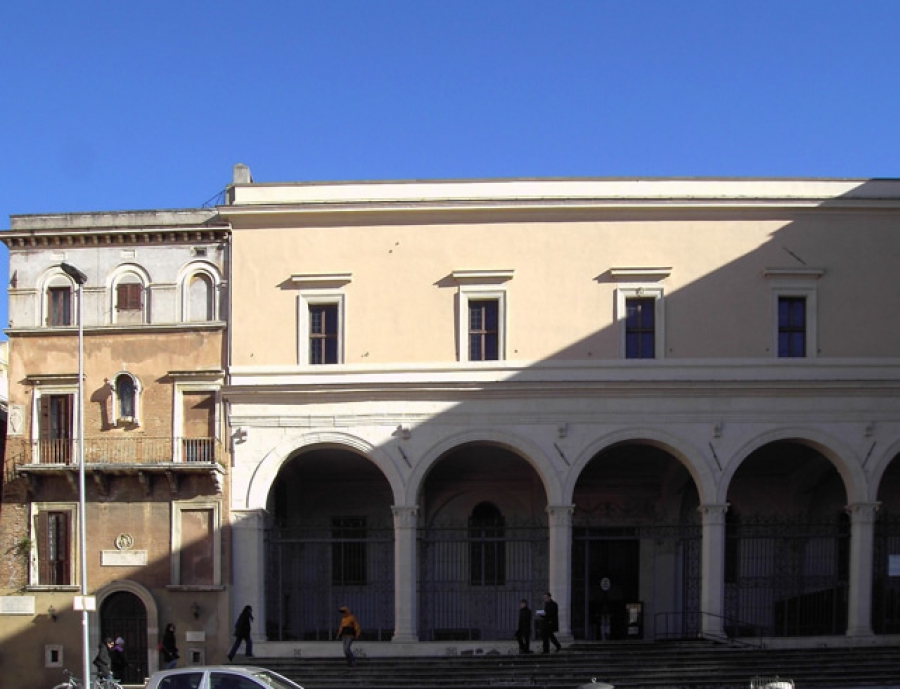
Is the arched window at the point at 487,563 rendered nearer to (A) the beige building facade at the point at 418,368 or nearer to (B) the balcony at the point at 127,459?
(A) the beige building facade at the point at 418,368

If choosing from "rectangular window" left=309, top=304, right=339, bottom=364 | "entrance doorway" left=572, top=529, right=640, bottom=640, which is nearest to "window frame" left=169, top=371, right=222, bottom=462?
"rectangular window" left=309, top=304, right=339, bottom=364

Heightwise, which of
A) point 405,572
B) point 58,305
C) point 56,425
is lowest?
point 405,572

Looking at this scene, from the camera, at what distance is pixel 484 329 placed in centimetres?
3044

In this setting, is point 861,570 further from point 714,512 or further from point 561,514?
point 561,514

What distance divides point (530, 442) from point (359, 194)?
774 cm

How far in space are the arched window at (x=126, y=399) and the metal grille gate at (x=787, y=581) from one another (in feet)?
51.8

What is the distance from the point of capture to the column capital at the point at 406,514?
2967cm

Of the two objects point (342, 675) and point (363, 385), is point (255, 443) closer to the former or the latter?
point (363, 385)

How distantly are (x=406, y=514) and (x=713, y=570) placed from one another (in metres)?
7.63

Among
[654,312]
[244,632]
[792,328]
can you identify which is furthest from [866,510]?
[244,632]

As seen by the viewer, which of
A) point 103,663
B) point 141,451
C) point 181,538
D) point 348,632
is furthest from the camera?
point 141,451

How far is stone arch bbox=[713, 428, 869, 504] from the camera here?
96.8 ft

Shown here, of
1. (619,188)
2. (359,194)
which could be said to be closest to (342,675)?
(359,194)

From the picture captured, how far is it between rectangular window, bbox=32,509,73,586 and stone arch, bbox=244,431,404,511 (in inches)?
178
